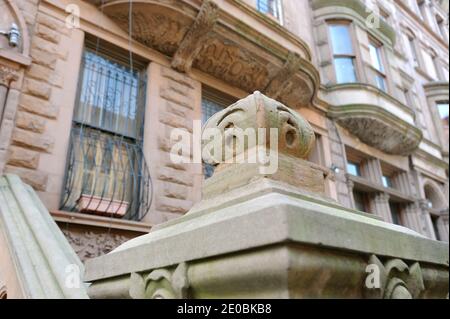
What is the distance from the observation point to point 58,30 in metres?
5.53

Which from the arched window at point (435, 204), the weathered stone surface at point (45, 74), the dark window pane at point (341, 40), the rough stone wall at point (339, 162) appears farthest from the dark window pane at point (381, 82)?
the weathered stone surface at point (45, 74)

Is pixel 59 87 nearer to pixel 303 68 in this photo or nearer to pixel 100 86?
pixel 100 86

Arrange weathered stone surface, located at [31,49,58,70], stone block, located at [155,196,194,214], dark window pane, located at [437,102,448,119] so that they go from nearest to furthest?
weathered stone surface, located at [31,49,58,70] → stone block, located at [155,196,194,214] → dark window pane, located at [437,102,448,119]

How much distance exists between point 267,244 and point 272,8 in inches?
379

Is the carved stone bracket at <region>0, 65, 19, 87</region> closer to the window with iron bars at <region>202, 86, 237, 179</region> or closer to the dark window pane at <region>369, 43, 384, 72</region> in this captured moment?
the window with iron bars at <region>202, 86, 237, 179</region>

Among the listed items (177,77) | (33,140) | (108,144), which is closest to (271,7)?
(177,77)

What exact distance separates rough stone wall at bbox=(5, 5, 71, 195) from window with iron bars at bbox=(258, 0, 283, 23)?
5.42m

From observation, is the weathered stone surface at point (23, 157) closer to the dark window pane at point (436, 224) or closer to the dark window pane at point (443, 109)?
the dark window pane at point (436, 224)

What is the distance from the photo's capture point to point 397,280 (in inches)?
54.9

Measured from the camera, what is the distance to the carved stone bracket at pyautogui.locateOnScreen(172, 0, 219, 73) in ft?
20.9

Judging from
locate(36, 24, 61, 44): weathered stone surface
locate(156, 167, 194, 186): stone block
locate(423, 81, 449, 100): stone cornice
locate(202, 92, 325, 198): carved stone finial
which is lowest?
locate(202, 92, 325, 198): carved stone finial

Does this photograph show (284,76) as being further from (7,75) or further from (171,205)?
(7,75)

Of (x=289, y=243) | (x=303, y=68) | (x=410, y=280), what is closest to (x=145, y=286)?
(x=289, y=243)

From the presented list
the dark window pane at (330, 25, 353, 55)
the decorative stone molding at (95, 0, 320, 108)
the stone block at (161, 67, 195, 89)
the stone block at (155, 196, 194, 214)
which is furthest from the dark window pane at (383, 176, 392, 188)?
the stone block at (155, 196, 194, 214)
